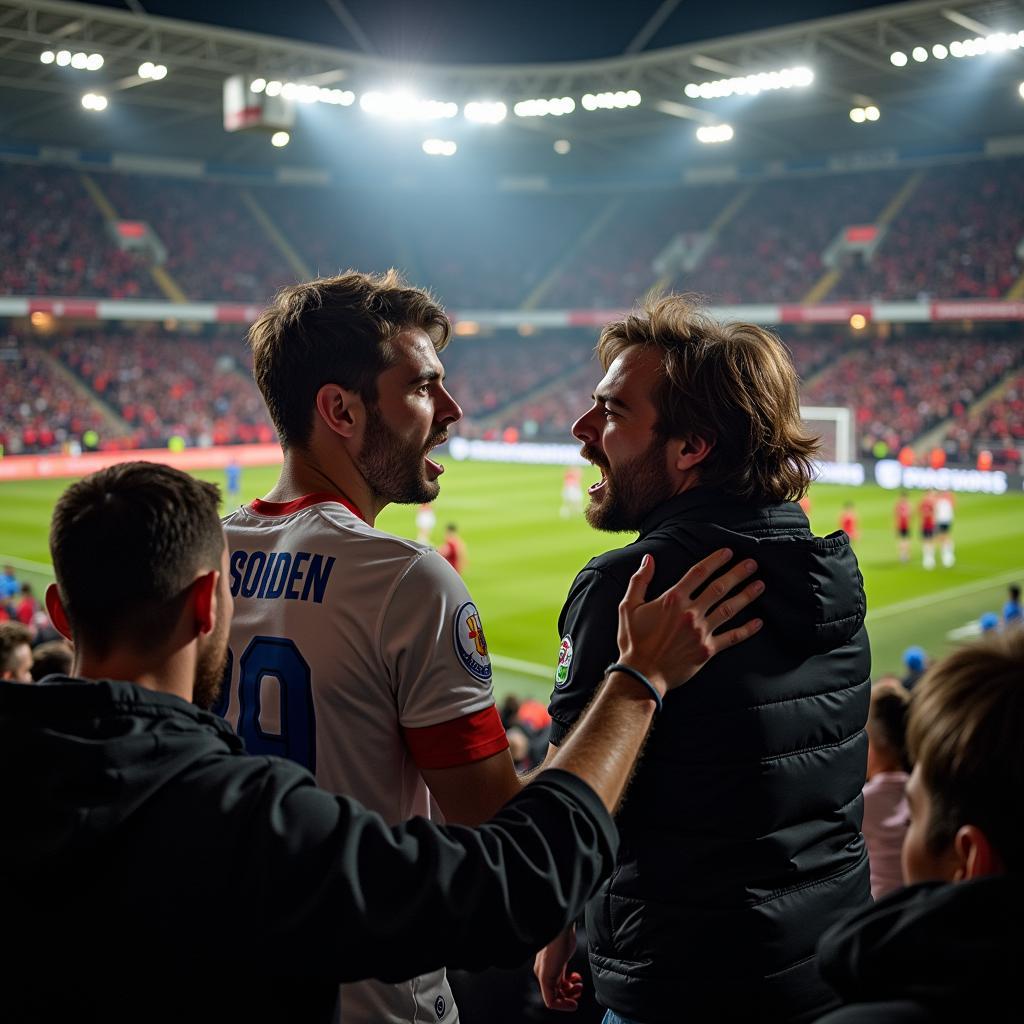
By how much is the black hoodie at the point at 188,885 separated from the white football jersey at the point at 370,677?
68 cm

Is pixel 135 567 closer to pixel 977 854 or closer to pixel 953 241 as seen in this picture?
pixel 977 854

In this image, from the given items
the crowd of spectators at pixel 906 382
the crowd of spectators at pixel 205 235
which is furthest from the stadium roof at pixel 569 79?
the crowd of spectators at pixel 906 382

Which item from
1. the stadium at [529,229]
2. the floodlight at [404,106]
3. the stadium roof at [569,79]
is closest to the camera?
the stadium at [529,229]

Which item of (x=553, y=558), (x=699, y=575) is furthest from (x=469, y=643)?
(x=553, y=558)

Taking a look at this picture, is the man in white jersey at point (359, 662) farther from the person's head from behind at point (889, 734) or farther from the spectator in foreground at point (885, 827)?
the person's head from behind at point (889, 734)

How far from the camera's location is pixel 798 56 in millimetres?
34031

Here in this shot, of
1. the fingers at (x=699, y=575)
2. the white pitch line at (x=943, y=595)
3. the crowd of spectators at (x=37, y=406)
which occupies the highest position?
the crowd of spectators at (x=37, y=406)

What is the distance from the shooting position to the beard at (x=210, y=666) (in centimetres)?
193

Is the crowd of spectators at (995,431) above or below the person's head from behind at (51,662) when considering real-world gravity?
above

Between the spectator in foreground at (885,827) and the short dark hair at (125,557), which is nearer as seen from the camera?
the short dark hair at (125,557)

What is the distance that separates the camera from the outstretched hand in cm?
218

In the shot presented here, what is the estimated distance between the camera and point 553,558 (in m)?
22.5

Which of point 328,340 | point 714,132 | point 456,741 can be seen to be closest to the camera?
point 456,741

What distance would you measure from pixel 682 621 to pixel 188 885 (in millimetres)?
1094
